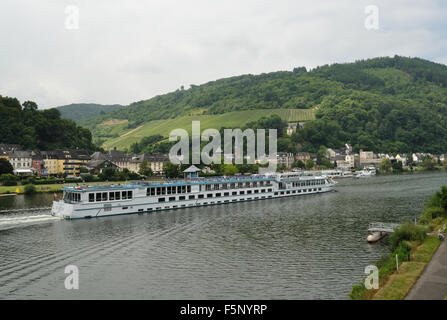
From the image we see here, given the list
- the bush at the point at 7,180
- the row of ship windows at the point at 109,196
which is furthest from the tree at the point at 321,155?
the row of ship windows at the point at 109,196

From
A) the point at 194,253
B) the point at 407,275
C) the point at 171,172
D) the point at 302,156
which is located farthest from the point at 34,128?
the point at 407,275

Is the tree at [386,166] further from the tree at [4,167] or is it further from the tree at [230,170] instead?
the tree at [4,167]

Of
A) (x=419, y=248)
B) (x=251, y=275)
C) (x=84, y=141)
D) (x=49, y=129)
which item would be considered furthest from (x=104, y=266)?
(x=84, y=141)

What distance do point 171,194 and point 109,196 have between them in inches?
456

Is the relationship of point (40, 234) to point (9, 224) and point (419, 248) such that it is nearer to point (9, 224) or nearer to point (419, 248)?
point (9, 224)

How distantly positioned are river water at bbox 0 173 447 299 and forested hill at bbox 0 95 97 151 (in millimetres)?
89326

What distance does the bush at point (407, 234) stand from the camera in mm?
35062

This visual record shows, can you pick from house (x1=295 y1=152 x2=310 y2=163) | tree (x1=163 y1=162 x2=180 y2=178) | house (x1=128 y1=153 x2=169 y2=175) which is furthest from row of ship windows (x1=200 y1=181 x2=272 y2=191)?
house (x1=295 y1=152 x2=310 y2=163)

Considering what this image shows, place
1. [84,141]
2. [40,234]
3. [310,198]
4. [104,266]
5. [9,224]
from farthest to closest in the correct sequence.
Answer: [84,141] < [310,198] < [9,224] < [40,234] < [104,266]

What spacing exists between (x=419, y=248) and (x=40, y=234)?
41.6 metres

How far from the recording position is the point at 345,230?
47344mm
